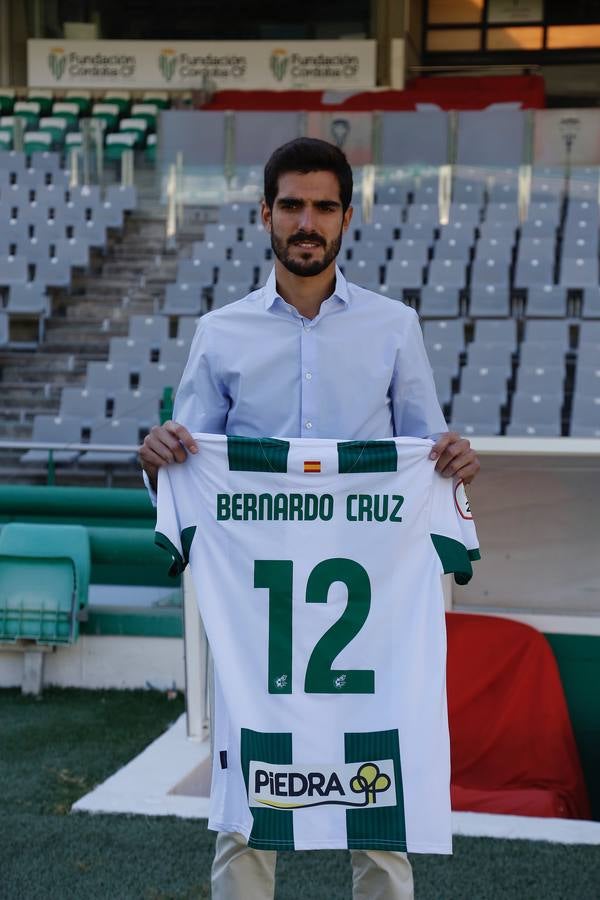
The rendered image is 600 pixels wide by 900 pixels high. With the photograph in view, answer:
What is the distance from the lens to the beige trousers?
7.42 ft

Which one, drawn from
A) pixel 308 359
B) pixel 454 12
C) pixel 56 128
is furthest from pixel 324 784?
pixel 454 12

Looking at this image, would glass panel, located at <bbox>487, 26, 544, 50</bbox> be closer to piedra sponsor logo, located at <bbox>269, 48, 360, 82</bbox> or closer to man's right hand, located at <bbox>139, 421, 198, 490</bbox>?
piedra sponsor logo, located at <bbox>269, 48, 360, 82</bbox>

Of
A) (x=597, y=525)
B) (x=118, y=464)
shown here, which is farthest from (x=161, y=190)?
(x=597, y=525)

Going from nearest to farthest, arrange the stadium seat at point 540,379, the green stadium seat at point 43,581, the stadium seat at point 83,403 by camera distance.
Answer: the green stadium seat at point 43,581, the stadium seat at point 540,379, the stadium seat at point 83,403

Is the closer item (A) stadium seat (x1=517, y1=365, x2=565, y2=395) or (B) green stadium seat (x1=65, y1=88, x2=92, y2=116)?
(A) stadium seat (x1=517, y1=365, x2=565, y2=395)

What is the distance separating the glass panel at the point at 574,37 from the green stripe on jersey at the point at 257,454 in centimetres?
2318

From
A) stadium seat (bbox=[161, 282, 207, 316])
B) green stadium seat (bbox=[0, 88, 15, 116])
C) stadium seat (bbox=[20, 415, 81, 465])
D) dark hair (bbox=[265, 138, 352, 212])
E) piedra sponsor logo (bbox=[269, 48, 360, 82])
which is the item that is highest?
piedra sponsor logo (bbox=[269, 48, 360, 82])

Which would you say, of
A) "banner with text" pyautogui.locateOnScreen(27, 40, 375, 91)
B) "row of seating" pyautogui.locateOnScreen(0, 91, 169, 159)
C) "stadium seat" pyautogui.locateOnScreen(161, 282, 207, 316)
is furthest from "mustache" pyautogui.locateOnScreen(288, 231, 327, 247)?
"banner with text" pyautogui.locateOnScreen(27, 40, 375, 91)

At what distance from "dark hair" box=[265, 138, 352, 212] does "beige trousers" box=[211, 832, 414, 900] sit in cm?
125

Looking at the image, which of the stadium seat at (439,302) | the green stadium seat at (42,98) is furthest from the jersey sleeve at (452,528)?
the green stadium seat at (42,98)

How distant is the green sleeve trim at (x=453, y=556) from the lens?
2.42 metres

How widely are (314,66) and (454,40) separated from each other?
445cm

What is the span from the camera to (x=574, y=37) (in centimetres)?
2364

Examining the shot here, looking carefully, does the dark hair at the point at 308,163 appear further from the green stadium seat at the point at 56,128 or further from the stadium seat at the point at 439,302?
the green stadium seat at the point at 56,128
